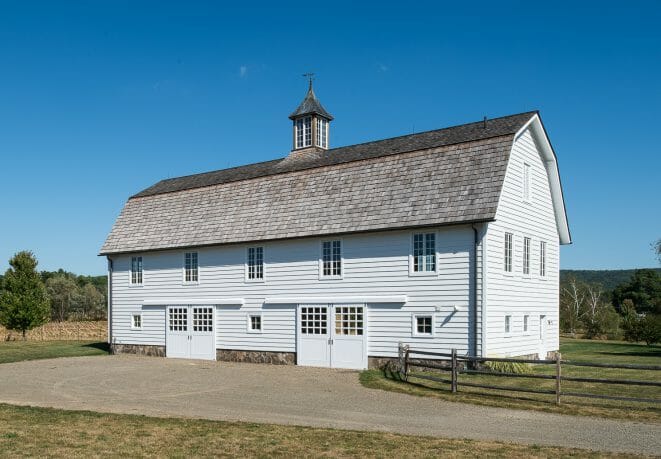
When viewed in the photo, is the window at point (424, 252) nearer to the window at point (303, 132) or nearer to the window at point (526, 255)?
the window at point (526, 255)

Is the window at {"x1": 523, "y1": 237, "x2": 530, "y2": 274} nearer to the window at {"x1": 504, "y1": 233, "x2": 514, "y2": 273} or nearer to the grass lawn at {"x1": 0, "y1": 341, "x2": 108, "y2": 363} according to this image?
the window at {"x1": 504, "y1": 233, "x2": 514, "y2": 273}

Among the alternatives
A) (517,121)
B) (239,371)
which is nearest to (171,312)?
(239,371)

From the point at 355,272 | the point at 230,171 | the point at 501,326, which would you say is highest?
the point at 230,171

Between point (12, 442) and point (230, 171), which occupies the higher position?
point (230, 171)

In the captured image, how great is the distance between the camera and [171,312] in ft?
104

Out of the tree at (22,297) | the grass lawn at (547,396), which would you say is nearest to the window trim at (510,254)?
the grass lawn at (547,396)

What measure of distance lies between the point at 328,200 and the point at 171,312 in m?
9.98

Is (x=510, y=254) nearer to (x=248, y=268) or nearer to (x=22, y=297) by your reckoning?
(x=248, y=268)

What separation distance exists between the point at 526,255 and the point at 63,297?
84.4 metres

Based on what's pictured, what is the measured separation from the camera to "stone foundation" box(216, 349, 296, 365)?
26.9 meters

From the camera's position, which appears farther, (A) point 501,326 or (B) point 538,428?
(A) point 501,326

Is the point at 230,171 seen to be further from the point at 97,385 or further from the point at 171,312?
the point at 97,385

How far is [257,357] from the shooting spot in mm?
28000

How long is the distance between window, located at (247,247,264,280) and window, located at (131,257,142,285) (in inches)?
293
